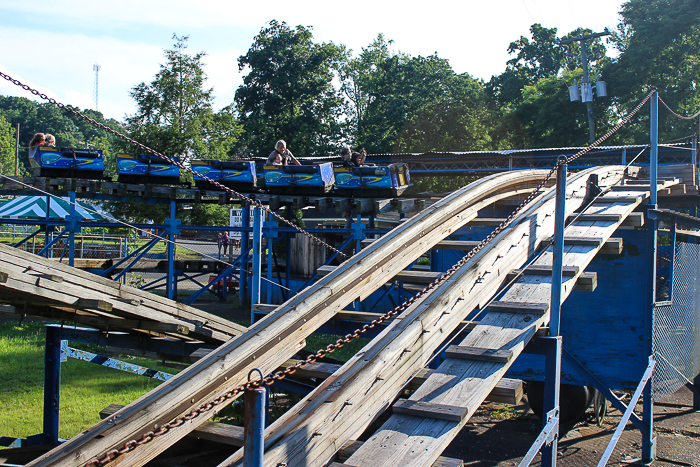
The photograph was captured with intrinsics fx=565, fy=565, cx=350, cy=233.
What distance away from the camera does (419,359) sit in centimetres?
340

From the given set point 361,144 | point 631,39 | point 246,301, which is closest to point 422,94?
point 361,144

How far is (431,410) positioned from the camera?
2.95 m

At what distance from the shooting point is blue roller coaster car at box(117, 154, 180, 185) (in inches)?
565

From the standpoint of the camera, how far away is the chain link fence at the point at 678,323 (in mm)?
7121

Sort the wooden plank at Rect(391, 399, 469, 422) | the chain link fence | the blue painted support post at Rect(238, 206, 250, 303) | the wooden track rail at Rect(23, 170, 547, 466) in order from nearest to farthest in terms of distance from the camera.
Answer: the wooden plank at Rect(391, 399, 469, 422), the wooden track rail at Rect(23, 170, 547, 466), the chain link fence, the blue painted support post at Rect(238, 206, 250, 303)

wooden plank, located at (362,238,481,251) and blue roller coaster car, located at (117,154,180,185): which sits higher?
blue roller coaster car, located at (117,154,180,185)

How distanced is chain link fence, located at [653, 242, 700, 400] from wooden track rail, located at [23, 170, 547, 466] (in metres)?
4.00

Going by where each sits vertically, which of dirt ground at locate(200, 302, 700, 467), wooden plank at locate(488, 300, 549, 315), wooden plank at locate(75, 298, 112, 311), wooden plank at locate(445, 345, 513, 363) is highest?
wooden plank at locate(488, 300, 549, 315)

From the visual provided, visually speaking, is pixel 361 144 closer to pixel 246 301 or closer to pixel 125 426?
pixel 246 301

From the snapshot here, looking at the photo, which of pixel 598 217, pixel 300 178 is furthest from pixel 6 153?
pixel 598 217

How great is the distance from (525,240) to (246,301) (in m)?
15.1

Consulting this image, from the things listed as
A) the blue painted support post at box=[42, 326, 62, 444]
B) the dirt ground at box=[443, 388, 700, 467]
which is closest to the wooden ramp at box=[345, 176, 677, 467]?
the dirt ground at box=[443, 388, 700, 467]

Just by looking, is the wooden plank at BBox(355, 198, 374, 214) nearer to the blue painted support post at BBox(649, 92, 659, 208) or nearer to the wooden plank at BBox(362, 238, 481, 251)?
the blue painted support post at BBox(649, 92, 659, 208)

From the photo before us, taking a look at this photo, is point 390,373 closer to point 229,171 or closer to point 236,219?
point 229,171
